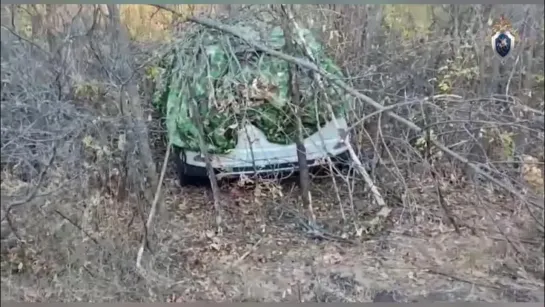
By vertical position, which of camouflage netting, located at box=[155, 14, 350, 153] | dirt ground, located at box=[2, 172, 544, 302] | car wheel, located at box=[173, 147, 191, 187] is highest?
camouflage netting, located at box=[155, 14, 350, 153]

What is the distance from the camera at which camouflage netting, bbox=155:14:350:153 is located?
1.84 m

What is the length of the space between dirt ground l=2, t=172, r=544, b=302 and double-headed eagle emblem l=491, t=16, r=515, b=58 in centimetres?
39

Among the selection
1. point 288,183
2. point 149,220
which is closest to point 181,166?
point 149,220

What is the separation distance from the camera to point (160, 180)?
6.11 ft

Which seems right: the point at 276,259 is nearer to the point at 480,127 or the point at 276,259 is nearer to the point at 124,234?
the point at 124,234

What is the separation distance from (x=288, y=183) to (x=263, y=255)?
208mm

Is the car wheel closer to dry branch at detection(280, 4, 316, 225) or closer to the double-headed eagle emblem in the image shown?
dry branch at detection(280, 4, 316, 225)

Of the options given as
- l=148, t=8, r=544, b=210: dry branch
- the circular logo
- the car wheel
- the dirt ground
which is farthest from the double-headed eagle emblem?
the car wheel

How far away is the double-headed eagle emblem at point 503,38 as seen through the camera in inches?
71.1

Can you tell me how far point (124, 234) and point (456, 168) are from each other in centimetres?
92

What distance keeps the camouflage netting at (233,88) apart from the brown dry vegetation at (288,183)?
0.16 feet

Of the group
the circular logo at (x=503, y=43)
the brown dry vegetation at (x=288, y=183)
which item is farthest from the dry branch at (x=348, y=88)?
the circular logo at (x=503, y=43)

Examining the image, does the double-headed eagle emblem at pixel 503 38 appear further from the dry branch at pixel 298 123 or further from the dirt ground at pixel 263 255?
the dry branch at pixel 298 123

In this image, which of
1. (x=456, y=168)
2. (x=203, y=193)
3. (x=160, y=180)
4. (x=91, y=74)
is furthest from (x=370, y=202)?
(x=91, y=74)
